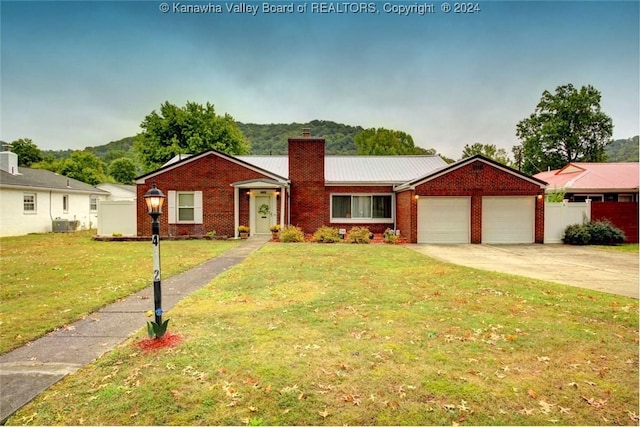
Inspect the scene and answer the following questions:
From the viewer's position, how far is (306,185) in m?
19.7

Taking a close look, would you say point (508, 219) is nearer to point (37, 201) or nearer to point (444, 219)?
point (444, 219)

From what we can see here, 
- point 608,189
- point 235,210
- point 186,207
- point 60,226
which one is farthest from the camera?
point 60,226

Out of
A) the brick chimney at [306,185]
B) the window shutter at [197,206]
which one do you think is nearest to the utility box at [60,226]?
the window shutter at [197,206]

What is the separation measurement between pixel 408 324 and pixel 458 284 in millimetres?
3185

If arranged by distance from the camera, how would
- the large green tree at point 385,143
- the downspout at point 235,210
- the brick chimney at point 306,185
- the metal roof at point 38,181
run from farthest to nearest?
the large green tree at point 385,143, the metal roof at point 38,181, the brick chimney at point 306,185, the downspout at point 235,210

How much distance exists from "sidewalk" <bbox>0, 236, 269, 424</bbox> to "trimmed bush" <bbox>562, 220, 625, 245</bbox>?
1737cm

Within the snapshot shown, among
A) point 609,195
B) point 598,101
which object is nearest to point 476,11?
point 609,195

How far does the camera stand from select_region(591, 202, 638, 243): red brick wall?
58.2 ft

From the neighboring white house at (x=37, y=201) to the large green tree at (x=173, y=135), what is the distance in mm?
11110

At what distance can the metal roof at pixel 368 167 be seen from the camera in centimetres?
2027

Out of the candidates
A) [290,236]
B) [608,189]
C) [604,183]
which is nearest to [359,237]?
[290,236]

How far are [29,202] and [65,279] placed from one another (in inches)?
764

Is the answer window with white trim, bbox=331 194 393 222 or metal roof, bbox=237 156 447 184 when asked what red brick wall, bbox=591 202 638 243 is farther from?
window with white trim, bbox=331 194 393 222

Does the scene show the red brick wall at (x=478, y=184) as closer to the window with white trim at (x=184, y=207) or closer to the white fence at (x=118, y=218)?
the window with white trim at (x=184, y=207)
